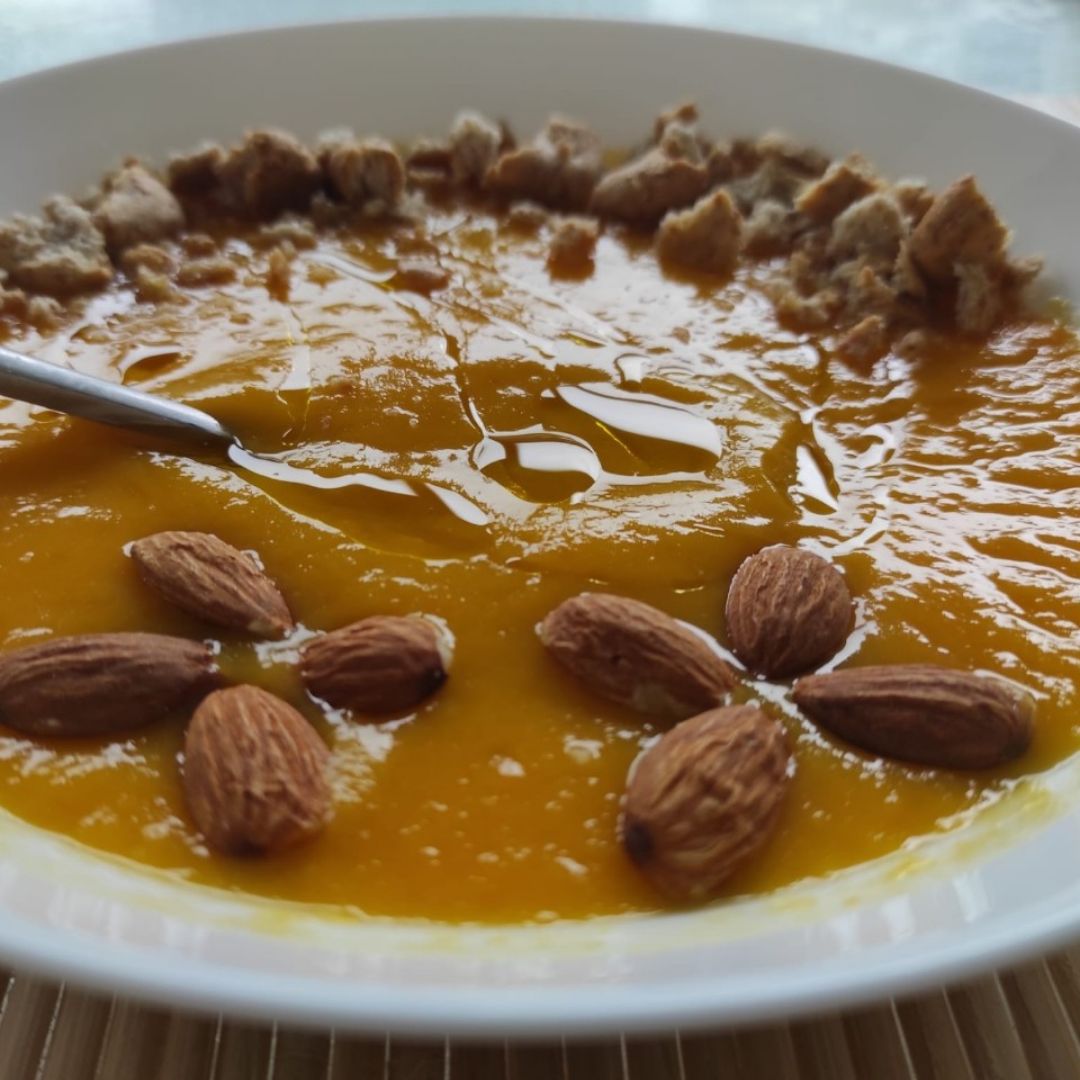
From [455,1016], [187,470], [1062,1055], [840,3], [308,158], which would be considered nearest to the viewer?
[455,1016]

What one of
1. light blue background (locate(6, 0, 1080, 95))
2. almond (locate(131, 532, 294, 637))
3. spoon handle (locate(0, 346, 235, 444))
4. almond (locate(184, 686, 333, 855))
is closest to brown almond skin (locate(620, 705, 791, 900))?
almond (locate(184, 686, 333, 855))

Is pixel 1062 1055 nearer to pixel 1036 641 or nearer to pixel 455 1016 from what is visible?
pixel 1036 641

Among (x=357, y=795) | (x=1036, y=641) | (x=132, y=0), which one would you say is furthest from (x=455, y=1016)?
(x=132, y=0)

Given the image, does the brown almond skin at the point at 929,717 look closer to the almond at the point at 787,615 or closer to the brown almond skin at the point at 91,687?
the almond at the point at 787,615

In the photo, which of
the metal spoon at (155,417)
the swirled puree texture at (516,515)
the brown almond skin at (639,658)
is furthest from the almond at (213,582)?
the brown almond skin at (639,658)

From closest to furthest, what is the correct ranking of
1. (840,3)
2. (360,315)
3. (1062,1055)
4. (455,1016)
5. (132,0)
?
(455,1016) < (1062,1055) < (360,315) < (132,0) < (840,3)

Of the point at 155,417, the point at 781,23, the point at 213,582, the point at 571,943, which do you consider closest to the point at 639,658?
the point at 571,943

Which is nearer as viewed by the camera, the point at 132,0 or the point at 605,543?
the point at 605,543
